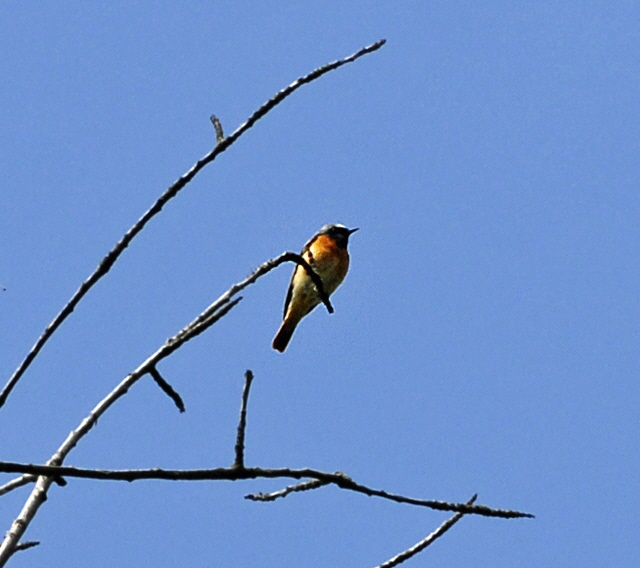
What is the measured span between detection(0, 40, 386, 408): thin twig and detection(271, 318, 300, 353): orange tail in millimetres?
9572

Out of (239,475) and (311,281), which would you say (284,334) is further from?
(239,475)

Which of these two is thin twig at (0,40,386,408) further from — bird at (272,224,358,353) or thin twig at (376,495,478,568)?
bird at (272,224,358,353)

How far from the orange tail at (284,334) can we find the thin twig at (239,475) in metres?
10.1

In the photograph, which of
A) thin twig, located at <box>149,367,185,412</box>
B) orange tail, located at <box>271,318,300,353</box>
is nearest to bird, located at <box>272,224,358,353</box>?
orange tail, located at <box>271,318,300,353</box>

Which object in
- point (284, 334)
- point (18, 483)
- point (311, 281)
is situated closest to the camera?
point (18, 483)

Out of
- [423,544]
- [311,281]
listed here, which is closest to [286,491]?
[423,544]

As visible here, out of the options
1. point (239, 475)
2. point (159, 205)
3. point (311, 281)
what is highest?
point (311, 281)

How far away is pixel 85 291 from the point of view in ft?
8.43

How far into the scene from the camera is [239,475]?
231 cm

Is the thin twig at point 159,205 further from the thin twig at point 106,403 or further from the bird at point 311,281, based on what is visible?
the bird at point 311,281

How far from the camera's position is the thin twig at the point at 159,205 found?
2467 millimetres

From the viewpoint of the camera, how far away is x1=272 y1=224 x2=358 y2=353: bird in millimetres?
12242

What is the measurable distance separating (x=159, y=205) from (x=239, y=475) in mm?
826

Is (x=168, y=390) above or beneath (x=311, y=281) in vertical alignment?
beneath
